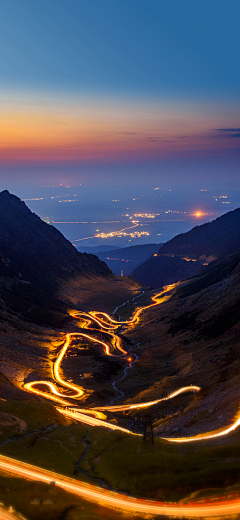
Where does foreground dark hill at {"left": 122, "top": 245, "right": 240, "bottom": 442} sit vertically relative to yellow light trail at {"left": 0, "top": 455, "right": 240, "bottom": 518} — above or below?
below

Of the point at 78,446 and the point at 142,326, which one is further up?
the point at 78,446

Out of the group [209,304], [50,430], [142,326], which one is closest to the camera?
[50,430]

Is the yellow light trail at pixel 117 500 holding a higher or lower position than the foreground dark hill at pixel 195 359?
higher

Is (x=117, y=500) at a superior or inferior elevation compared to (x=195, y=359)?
superior

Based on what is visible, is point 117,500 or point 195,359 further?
point 195,359

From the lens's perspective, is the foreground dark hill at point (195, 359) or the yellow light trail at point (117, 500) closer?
the yellow light trail at point (117, 500)

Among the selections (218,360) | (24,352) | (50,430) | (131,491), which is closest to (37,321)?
(24,352)

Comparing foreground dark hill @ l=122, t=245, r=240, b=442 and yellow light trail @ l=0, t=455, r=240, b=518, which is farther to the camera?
foreground dark hill @ l=122, t=245, r=240, b=442

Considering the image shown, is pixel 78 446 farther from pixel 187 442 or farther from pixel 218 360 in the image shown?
pixel 218 360
